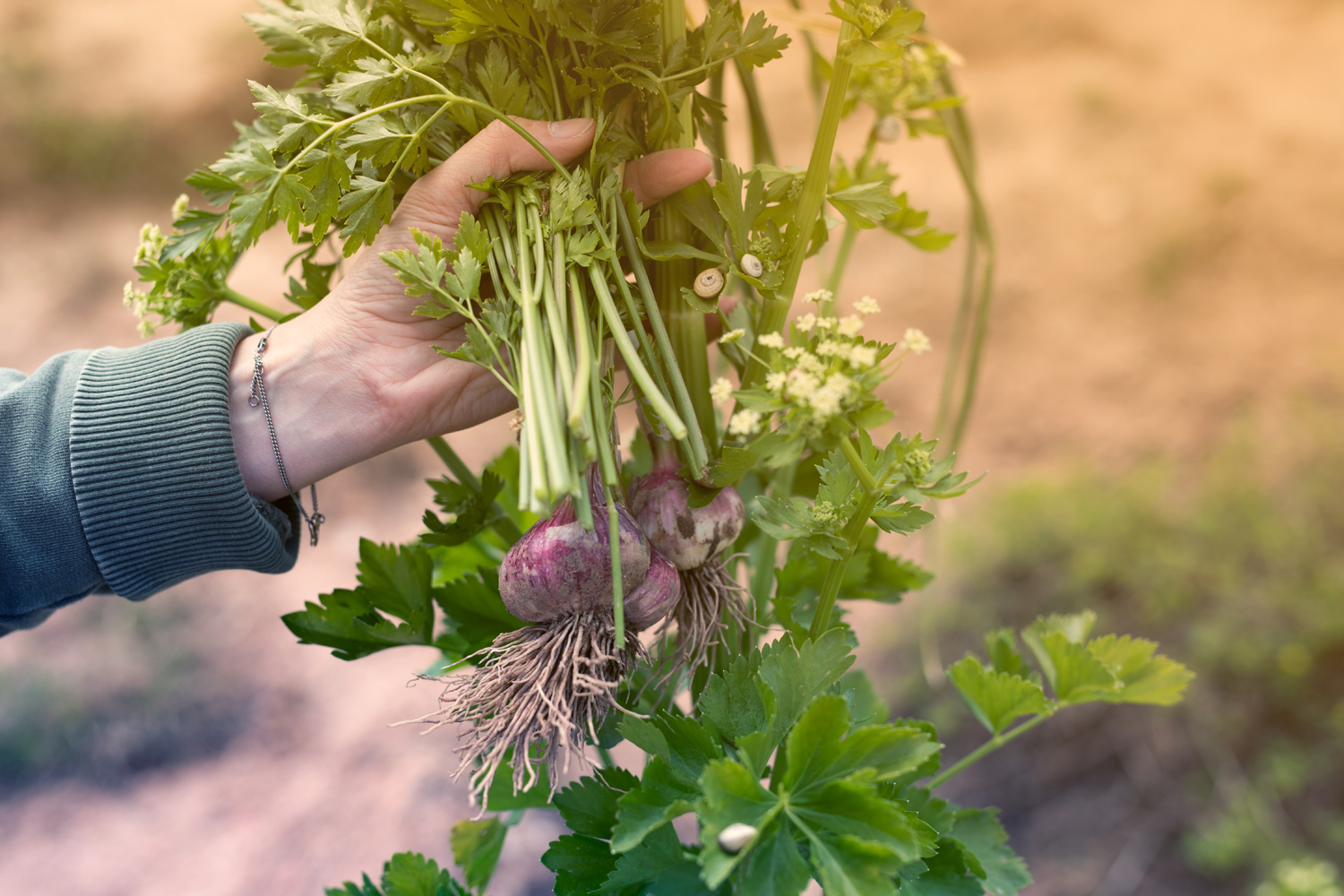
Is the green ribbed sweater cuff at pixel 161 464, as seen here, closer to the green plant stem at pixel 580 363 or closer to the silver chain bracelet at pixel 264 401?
the silver chain bracelet at pixel 264 401

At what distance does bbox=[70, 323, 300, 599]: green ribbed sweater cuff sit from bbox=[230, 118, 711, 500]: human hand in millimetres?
31

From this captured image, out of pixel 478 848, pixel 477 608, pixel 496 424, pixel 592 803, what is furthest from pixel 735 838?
pixel 496 424

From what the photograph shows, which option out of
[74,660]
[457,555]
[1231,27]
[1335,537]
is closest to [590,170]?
[457,555]

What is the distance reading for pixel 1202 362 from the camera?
2.29 meters

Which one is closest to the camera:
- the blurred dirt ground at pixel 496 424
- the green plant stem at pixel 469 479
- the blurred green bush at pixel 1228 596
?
the green plant stem at pixel 469 479

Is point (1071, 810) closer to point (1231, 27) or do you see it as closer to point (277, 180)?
point (277, 180)

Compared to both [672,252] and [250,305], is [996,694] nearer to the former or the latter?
[672,252]

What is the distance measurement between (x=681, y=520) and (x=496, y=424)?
2234 mm

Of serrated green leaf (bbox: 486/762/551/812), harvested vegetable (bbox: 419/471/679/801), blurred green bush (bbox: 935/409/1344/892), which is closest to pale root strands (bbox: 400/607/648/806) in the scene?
harvested vegetable (bbox: 419/471/679/801)

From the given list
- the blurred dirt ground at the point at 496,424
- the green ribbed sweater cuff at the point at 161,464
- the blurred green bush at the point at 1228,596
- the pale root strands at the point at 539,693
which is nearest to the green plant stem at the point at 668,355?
the pale root strands at the point at 539,693

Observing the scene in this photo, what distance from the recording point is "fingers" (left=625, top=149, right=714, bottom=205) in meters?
0.44

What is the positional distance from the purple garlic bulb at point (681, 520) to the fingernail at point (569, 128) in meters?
0.19

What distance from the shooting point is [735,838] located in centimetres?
37

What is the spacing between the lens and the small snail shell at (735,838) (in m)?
0.37
